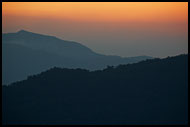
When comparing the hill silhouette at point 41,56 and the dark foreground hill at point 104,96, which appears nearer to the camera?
the dark foreground hill at point 104,96

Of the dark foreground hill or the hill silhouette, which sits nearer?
the dark foreground hill

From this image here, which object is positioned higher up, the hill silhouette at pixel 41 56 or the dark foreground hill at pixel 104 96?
the hill silhouette at pixel 41 56

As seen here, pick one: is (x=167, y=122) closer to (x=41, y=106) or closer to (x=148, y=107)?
(x=148, y=107)

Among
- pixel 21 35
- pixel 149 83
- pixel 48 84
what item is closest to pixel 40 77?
pixel 48 84

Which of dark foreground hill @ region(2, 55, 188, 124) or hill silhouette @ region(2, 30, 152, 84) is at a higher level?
hill silhouette @ region(2, 30, 152, 84)

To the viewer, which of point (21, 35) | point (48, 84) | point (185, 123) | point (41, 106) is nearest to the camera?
point (185, 123)
